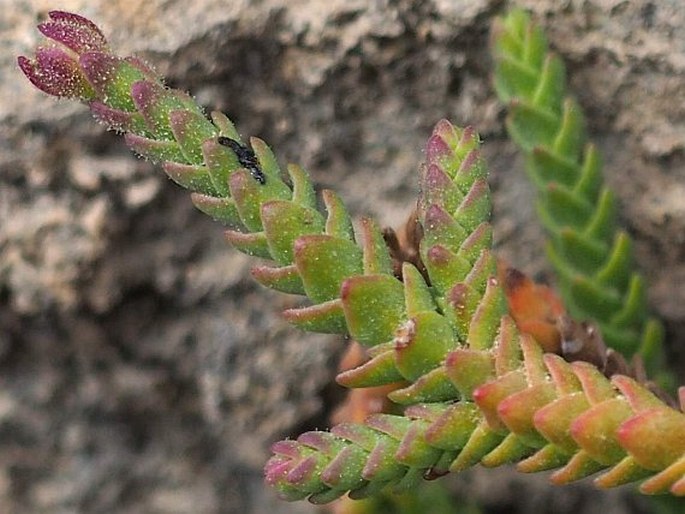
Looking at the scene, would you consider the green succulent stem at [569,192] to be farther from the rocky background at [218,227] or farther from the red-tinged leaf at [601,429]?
the red-tinged leaf at [601,429]

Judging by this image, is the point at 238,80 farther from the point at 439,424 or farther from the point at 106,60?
the point at 439,424

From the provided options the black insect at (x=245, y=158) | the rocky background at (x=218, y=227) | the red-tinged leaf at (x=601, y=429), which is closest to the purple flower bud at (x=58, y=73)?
the black insect at (x=245, y=158)

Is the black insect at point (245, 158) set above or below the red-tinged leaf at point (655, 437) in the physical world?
above

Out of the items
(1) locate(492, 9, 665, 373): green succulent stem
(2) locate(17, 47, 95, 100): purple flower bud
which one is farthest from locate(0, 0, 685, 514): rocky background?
(2) locate(17, 47, 95, 100): purple flower bud

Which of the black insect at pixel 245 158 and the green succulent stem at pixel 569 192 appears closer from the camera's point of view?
the black insect at pixel 245 158

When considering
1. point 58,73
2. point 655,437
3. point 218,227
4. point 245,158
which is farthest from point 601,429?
point 218,227

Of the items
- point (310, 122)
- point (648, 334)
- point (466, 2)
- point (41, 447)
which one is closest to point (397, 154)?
point (310, 122)

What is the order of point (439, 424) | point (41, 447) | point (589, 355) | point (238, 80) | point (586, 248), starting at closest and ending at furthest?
point (439, 424) → point (589, 355) → point (586, 248) → point (238, 80) → point (41, 447)
